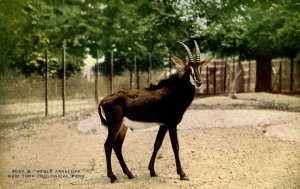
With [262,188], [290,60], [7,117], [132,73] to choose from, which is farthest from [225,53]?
[7,117]

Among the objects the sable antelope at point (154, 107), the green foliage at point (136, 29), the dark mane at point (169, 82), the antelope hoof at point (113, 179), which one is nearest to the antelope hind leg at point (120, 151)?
the sable antelope at point (154, 107)

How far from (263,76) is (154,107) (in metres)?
3.92

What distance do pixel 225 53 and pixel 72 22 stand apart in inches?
91.1

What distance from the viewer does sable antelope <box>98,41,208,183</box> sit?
4.95m

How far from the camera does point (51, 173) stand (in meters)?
5.23

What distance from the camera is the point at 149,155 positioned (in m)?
5.43

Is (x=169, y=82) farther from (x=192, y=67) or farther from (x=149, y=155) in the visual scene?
(x=149, y=155)

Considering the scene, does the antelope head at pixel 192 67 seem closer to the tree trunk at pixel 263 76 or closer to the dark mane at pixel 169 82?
the dark mane at pixel 169 82

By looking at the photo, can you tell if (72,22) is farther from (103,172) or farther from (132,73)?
(103,172)

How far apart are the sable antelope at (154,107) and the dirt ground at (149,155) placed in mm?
231

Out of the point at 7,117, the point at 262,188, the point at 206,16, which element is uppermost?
the point at 206,16

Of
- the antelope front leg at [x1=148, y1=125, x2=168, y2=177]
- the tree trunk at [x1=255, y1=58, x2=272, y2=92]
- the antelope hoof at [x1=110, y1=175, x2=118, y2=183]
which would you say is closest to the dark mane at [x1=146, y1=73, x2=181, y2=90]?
the antelope front leg at [x1=148, y1=125, x2=168, y2=177]

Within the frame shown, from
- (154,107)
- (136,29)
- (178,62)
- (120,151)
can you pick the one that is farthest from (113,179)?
(136,29)

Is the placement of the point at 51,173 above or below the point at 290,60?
below
